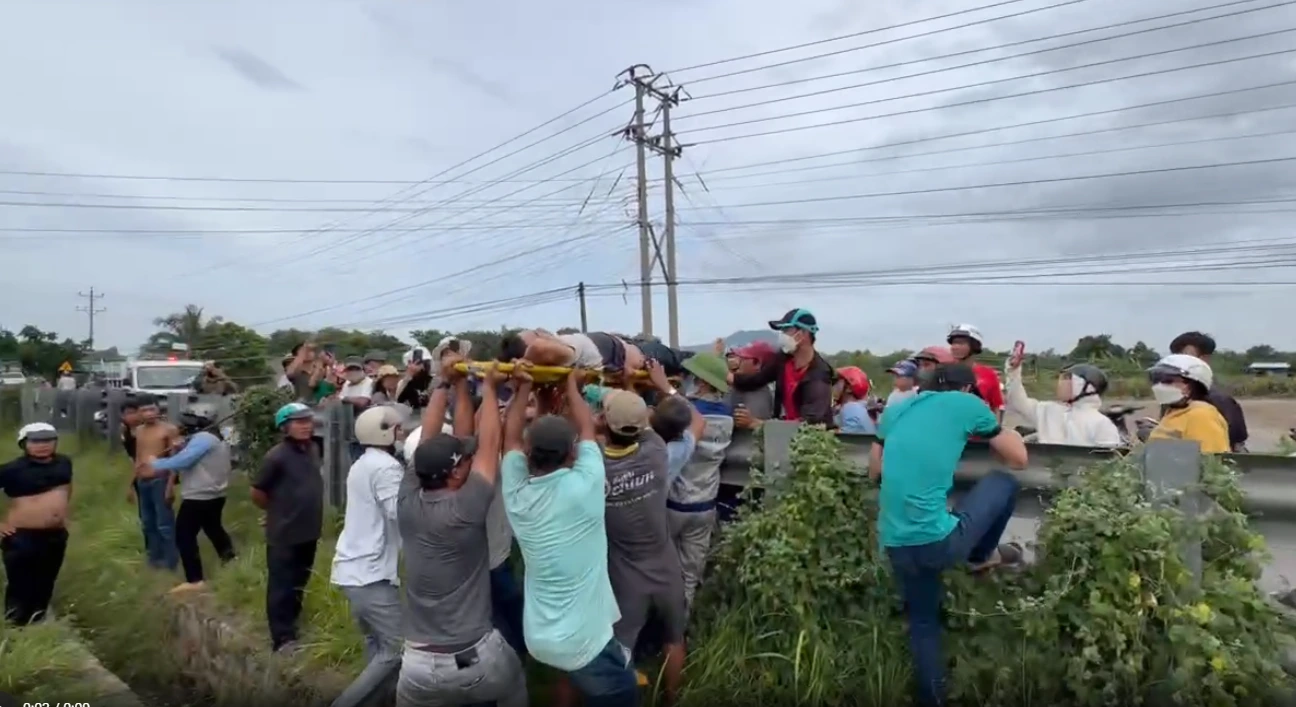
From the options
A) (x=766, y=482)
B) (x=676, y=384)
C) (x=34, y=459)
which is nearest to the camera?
(x=766, y=482)

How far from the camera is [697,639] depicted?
4.97 meters

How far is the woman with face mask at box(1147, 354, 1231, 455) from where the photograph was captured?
479 centimetres

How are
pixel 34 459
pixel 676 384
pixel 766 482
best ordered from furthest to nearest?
pixel 34 459
pixel 676 384
pixel 766 482

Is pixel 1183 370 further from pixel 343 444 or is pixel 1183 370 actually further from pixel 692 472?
pixel 343 444

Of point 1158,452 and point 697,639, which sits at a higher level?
point 1158,452

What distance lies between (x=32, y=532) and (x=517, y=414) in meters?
4.68

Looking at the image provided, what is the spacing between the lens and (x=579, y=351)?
475 centimetres

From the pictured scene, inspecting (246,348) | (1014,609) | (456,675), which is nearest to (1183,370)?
(1014,609)

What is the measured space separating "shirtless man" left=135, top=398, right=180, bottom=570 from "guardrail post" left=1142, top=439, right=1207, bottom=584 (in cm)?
734

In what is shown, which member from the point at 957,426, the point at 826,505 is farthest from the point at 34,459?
the point at 957,426

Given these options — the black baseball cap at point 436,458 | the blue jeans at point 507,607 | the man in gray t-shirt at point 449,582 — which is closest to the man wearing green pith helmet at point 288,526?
the blue jeans at point 507,607

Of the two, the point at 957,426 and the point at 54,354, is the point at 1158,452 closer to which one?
the point at 957,426

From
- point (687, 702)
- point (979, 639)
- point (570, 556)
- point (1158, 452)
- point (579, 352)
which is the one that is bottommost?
point (687, 702)

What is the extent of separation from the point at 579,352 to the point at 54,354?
72.7m
